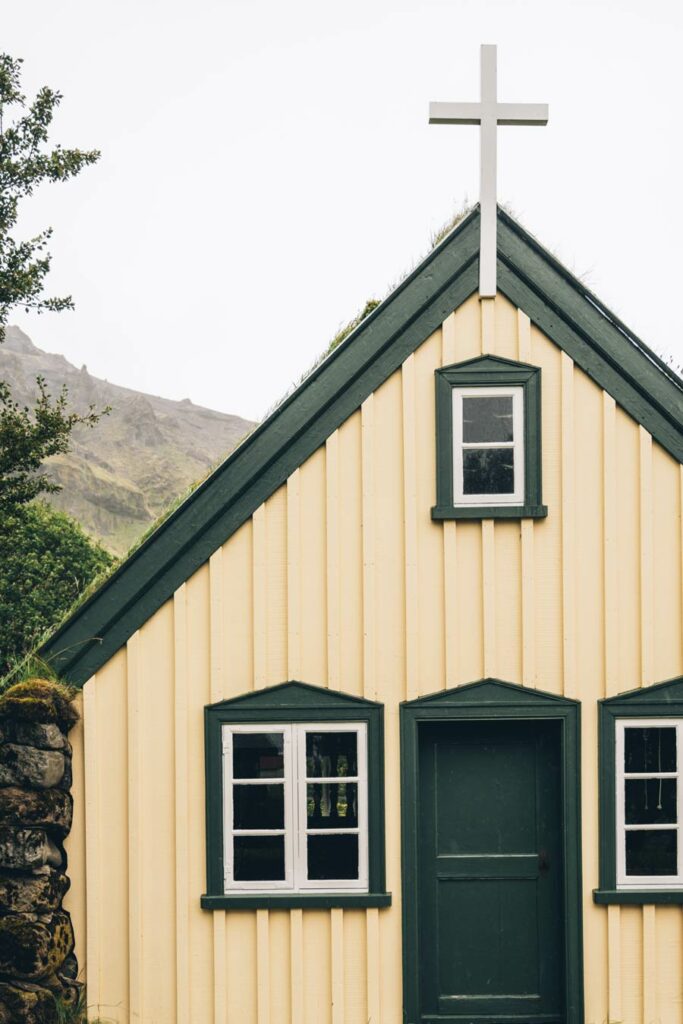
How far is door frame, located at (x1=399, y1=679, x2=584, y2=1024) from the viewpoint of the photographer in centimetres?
676

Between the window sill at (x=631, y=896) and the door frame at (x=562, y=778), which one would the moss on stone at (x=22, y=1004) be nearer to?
the door frame at (x=562, y=778)

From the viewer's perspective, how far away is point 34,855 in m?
6.38

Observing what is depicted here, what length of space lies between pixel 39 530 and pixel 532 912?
1089cm

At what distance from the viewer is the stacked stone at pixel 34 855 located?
20.5ft

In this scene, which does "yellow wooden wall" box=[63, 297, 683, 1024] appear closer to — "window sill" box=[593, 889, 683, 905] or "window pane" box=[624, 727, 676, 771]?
"window sill" box=[593, 889, 683, 905]

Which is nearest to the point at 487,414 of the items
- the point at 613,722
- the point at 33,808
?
the point at 613,722

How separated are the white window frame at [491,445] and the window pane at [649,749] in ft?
6.19

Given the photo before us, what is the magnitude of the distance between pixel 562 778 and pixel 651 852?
822 mm

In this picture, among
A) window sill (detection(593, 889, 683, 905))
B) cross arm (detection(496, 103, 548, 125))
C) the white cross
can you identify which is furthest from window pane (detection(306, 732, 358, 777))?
cross arm (detection(496, 103, 548, 125))

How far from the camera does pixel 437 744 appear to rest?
707 centimetres

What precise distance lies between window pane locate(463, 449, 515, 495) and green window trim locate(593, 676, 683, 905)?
170 centimetres

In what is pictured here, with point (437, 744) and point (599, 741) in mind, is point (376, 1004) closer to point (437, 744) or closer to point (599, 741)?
point (437, 744)

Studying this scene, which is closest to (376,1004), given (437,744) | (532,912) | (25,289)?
(532,912)

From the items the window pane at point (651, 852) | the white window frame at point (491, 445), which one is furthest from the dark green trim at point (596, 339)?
the window pane at point (651, 852)
